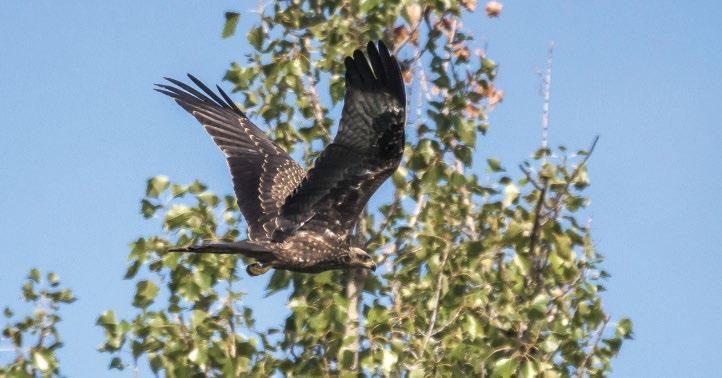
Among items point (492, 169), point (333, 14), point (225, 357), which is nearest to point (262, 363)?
point (225, 357)

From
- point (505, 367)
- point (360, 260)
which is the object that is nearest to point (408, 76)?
point (360, 260)

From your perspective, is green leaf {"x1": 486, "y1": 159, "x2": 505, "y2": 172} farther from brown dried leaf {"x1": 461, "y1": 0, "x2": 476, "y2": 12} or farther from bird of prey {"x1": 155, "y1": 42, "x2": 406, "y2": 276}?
brown dried leaf {"x1": 461, "y1": 0, "x2": 476, "y2": 12}

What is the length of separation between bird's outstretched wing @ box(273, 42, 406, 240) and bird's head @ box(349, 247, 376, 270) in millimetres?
144

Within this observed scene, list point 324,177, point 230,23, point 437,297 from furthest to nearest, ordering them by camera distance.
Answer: point 230,23 → point 324,177 → point 437,297

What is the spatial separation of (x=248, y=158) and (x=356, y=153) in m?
1.52

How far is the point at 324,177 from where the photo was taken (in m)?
9.16

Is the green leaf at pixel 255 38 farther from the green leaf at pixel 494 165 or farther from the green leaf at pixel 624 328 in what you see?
the green leaf at pixel 624 328

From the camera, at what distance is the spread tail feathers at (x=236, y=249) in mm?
8367

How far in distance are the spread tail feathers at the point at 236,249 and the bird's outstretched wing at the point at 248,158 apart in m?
0.31

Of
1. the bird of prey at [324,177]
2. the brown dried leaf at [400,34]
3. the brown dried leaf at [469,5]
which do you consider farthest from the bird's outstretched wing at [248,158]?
the brown dried leaf at [469,5]

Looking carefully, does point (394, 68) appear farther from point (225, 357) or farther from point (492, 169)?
point (225, 357)

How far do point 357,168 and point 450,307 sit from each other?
1.16 meters

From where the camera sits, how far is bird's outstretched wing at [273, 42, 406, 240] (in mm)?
8602

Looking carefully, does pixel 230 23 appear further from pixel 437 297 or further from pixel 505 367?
pixel 505 367
